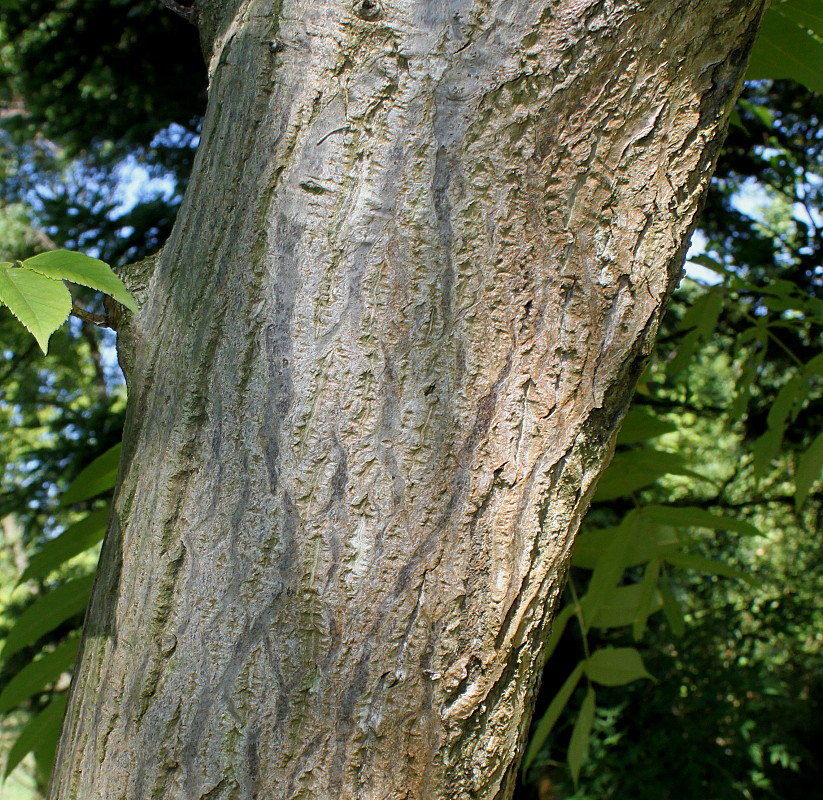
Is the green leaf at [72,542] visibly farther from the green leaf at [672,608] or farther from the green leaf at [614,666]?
the green leaf at [672,608]

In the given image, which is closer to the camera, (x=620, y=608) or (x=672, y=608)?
(x=620, y=608)

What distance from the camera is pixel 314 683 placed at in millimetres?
728

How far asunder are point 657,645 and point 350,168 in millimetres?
5103

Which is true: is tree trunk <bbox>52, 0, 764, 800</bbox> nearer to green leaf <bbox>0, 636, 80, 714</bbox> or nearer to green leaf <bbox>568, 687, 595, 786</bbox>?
green leaf <bbox>0, 636, 80, 714</bbox>

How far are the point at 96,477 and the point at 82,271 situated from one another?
2.72 feet

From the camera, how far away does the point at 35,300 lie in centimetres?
76

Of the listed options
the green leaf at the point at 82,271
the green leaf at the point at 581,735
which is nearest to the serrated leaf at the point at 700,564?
the green leaf at the point at 581,735

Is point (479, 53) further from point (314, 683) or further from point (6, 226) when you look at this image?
point (6, 226)

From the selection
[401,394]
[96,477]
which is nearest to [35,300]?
[401,394]

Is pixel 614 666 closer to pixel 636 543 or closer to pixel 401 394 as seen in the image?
pixel 636 543

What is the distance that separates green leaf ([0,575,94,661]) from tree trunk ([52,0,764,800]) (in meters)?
0.66

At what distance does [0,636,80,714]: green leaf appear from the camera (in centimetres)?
141

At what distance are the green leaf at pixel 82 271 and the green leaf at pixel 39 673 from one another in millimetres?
918

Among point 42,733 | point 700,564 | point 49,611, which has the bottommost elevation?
point 42,733
